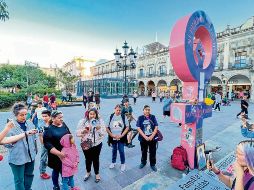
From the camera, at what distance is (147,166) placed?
4.07 m

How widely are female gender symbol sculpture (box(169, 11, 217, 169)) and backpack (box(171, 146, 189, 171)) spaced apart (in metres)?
0.14

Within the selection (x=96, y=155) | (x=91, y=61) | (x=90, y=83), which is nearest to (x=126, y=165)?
(x=96, y=155)

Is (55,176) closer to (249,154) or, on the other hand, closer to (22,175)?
(22,175)

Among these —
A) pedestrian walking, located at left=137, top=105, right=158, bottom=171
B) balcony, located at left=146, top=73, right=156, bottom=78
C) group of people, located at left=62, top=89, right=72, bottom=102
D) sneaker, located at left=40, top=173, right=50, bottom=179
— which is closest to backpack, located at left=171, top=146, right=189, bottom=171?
pedestrian walking, located at left=137, top=105, right=158, bottom=171

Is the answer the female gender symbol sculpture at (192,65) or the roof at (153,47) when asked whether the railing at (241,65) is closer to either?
the roof at (153,47)

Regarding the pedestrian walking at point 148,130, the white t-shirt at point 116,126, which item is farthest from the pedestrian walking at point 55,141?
the pedestrian walking at point 148,130

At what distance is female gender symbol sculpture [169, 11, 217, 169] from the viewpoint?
356cm

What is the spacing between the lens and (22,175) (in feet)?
8.64

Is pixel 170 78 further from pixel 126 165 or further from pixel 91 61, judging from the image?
pixel 91 61

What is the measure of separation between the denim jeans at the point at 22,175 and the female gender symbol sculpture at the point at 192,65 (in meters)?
2.99

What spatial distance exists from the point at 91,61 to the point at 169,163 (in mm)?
64905

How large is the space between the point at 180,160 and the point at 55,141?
2.76m

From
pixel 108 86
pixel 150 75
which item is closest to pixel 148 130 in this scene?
pixel 108 86

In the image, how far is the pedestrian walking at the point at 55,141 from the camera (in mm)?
2720
